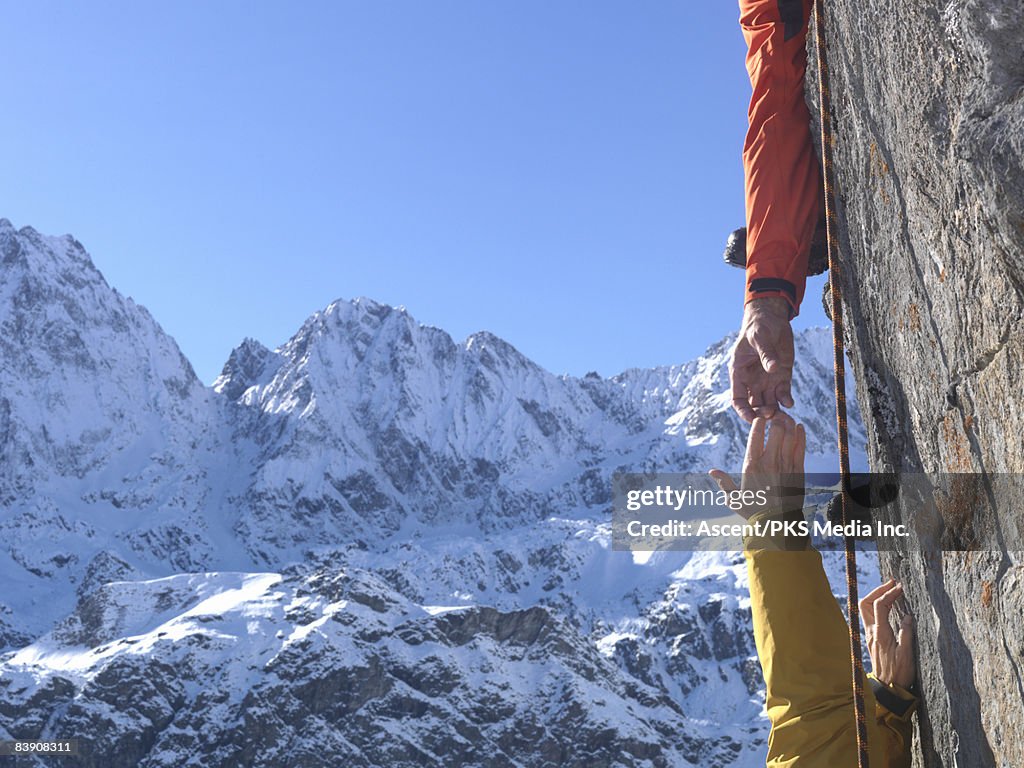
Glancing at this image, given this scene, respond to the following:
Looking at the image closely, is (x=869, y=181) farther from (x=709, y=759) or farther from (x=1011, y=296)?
(x=709, y=759)

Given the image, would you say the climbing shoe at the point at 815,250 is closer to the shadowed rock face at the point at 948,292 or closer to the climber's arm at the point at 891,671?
the shadowed rock face at the point at 948,292

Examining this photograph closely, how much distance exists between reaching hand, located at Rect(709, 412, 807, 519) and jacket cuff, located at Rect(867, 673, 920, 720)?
2.11 ft

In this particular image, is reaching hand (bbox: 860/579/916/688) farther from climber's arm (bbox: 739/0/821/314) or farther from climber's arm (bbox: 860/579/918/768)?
climber's arm (bbox: 739/0/821/314)

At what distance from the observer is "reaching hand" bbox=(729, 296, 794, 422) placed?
4066mm

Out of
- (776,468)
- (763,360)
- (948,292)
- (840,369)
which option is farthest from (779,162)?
(948,292)

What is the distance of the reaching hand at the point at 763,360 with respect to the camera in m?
4.07

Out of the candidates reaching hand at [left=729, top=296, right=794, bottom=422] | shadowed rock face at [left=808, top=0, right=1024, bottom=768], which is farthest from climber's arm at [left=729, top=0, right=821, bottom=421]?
shadowed rock face at [left=808, top=0, right=1024, bottom=768]

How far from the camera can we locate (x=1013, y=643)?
2.81m

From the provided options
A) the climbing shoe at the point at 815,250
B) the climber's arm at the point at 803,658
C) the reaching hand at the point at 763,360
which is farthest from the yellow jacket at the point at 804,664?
the climbing shoe at the point at 815,250

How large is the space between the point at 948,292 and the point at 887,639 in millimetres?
1381

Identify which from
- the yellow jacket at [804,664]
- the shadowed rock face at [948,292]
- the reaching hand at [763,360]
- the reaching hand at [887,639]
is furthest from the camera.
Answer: the reaching hand at [763,360]

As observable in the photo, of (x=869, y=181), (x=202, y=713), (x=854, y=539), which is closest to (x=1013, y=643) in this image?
(x=854, y=539)

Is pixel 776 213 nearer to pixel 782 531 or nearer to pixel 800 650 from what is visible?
pixel 782 531

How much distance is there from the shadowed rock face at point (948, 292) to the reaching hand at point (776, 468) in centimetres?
27
